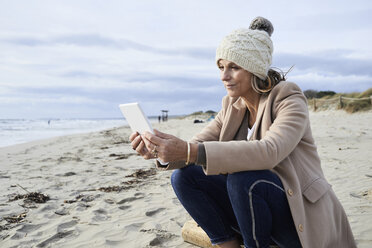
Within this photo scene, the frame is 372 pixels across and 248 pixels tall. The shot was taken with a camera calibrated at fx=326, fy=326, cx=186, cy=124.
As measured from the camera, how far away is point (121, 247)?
8.84ft

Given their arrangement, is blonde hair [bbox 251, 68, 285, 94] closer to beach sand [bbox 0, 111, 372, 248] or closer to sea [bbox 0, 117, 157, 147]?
beach sand [bbox 0, 111, 372, 248]

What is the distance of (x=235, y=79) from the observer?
7.04 ft

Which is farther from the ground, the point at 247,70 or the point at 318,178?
the point at 247,70

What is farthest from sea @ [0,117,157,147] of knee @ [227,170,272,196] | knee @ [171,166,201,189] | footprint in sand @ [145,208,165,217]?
knee @ [227,170,272,196]

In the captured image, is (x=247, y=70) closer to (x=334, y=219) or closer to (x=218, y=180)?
(x=218, y=180)

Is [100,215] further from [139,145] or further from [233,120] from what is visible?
[233,120]

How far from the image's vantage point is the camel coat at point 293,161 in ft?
5.81

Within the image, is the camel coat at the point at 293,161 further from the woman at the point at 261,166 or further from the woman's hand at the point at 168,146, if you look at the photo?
the woman's hand at the point at 168,146

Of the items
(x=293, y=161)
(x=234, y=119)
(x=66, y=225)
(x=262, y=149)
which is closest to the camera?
(x=262, y=149)

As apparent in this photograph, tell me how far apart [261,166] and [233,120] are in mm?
635

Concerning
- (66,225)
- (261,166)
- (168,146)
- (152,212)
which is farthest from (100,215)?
(261,166)

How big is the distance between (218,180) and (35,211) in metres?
2.45

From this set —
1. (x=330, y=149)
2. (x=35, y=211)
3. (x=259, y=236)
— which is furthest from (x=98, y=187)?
(x=330, y=149)

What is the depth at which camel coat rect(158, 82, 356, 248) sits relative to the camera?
5.81 feet
